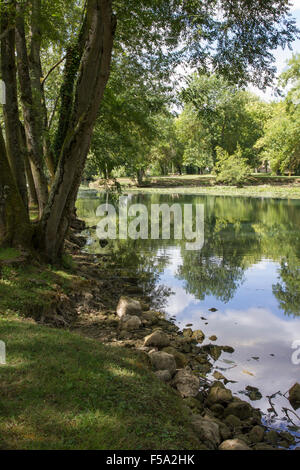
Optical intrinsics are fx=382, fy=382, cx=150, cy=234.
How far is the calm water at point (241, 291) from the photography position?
20.8 ft

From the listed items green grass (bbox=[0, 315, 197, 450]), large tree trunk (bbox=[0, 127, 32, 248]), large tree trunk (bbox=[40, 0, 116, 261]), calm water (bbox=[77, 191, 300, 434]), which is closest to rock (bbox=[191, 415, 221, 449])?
green grass (bbox=[0, 315, 197, 450])

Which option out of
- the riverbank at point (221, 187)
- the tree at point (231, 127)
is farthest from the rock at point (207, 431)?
the tree at point (231, 127)

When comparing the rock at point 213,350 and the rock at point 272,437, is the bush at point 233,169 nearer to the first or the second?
the rock at point 213,350

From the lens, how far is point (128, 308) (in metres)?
8.09

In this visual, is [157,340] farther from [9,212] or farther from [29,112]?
[29,112]

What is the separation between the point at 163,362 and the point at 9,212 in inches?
190

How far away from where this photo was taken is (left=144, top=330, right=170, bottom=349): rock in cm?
656

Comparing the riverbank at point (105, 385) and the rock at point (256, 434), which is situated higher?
the riverbank at point (105, 385)

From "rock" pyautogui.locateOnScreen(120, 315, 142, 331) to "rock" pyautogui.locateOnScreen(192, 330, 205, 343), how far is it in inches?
43.3

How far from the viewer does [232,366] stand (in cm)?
638

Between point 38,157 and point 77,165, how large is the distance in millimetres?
2770

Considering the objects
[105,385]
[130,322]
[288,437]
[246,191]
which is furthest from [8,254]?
A: [246,191]
